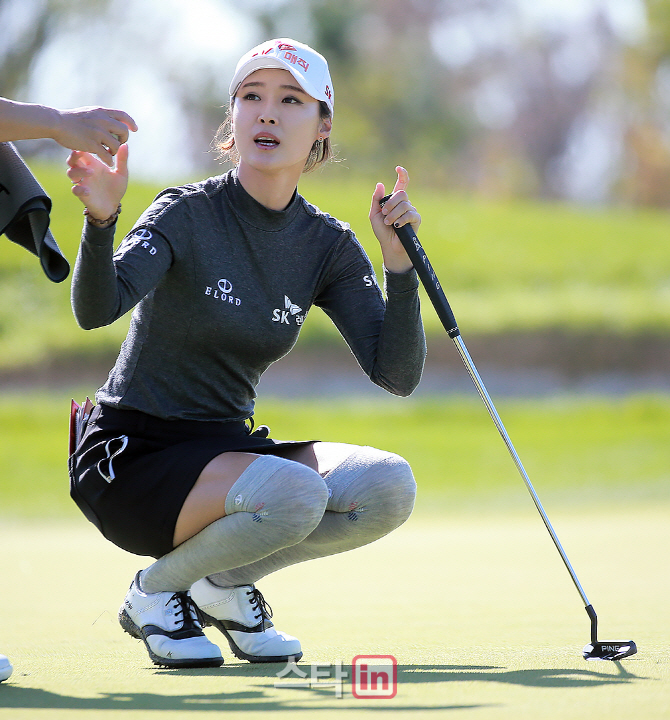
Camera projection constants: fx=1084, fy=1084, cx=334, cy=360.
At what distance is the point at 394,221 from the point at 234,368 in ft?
1.55

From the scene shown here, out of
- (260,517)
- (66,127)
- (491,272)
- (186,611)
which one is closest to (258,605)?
(186,611)

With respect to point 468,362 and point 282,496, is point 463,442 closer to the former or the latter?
point 468,362

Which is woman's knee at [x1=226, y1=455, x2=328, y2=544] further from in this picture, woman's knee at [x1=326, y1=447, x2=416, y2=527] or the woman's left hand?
the woman's left hand

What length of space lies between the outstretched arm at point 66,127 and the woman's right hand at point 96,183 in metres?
0.02

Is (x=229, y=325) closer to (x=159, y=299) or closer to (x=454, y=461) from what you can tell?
(x=159, y=299)

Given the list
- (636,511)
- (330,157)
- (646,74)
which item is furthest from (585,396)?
(646,74)

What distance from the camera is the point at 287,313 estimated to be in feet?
7.75

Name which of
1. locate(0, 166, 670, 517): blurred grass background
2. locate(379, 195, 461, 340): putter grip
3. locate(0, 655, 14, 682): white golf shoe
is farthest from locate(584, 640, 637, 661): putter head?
locate(0, 166, 670, 517): blurred grass background

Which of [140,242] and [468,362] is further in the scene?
[468,362]

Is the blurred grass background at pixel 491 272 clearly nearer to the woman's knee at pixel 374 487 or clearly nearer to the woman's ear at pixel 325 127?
the woman's ear at pixel 325 127

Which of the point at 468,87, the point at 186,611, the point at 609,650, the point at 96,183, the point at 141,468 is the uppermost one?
the point at 468,87

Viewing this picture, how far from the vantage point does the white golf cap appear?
→ 236 cm

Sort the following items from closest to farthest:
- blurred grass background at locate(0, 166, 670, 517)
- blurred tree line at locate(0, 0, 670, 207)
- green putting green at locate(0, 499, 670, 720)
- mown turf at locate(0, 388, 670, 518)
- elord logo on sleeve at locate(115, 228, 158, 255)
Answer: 1. green putting green at locate(0, 499, 670, 720)
2. elord logo on sleeve at locate(115, 228, 158, 255)
3. mown turf at locate(0, 388, 670, 518)
4. blurred grass background at locate(0, 166, 670, 517)
5. blurred tree line at locate(0, 0, 670, 207)

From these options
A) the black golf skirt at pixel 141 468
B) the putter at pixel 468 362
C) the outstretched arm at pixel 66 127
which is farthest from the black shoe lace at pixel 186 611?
the outstretched arm at pixel 66 127
